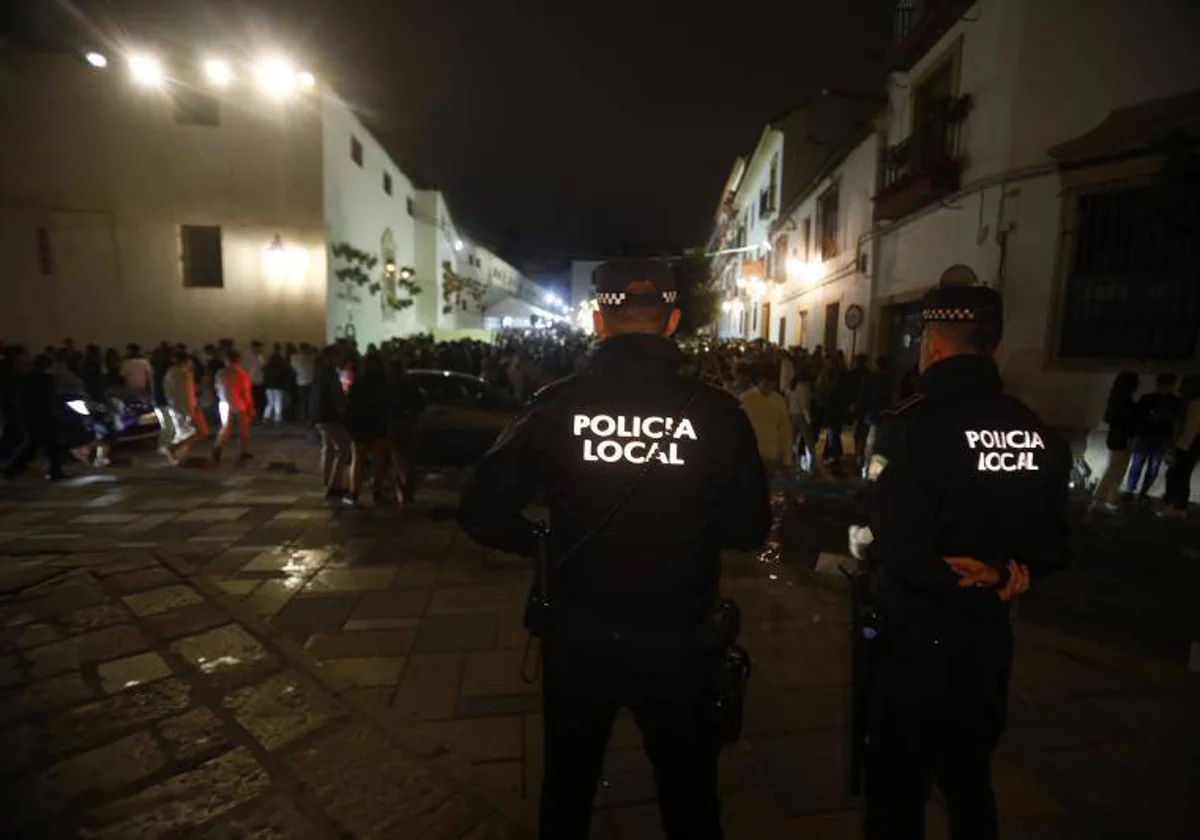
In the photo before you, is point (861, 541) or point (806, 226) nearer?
point (861, 541)

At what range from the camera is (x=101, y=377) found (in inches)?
461

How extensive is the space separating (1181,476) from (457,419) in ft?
30.1

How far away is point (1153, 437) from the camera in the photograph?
795 centimetres

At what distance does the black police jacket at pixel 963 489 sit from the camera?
81.0 inches

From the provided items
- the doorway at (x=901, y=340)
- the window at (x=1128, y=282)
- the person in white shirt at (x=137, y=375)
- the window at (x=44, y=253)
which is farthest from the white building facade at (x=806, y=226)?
the window at (x=44, y=253)

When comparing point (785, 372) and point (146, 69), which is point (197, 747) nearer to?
point (785, 372)

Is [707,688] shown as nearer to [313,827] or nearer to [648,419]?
[648,419]

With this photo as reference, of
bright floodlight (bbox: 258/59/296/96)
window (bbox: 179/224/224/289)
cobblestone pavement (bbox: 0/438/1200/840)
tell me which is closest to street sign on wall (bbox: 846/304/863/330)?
cobblestone pavement (bbox: 0/438/1200/840)

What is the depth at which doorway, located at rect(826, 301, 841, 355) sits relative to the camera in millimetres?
16578

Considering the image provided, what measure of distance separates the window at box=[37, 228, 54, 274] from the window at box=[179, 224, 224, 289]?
10.4 ft

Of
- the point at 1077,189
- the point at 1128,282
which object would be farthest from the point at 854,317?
the point at 1128,282

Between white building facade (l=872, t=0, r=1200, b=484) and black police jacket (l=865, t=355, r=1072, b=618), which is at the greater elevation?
white building facade (l=872, t=0, r=1200, b=484)

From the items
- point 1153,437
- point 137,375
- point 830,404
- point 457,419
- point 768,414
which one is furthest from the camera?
point 137,375

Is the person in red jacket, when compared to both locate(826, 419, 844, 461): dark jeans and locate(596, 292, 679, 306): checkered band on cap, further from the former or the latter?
locate(596, 292, 679, 306): checkered band on cap
